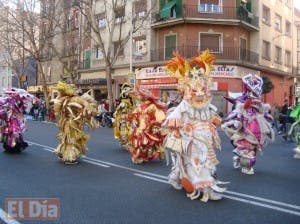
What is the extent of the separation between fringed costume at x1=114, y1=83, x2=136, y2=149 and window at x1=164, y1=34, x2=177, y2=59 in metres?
18.9

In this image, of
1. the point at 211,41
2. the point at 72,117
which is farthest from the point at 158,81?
the point at 72,117

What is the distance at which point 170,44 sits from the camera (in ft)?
102

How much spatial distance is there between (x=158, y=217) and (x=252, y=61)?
27858mm

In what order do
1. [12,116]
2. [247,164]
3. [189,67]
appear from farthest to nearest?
[12,116] → [247,164] → [189,67]

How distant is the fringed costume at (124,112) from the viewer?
12156 mm

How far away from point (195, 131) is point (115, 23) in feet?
95.5

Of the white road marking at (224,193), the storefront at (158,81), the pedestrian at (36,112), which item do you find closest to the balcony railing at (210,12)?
the storefront at (158,81)

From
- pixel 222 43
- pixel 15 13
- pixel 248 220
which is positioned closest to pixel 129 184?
pixel 248 220

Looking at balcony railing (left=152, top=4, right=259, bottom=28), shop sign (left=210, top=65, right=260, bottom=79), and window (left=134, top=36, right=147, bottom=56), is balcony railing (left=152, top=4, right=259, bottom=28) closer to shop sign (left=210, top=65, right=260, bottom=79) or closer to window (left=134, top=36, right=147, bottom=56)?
shop sign (left=210, top=65, right=260, bottom=79)

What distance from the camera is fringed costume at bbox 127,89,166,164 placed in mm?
9891

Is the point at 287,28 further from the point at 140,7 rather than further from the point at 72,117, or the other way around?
the point at 72,117

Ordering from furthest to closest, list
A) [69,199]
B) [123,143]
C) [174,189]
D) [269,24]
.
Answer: [269,24] < [123,143] < [174,189] < [69,199]

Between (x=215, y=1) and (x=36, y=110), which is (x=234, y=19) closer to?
(x=215, y=1)

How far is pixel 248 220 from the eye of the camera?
536 centimetres
